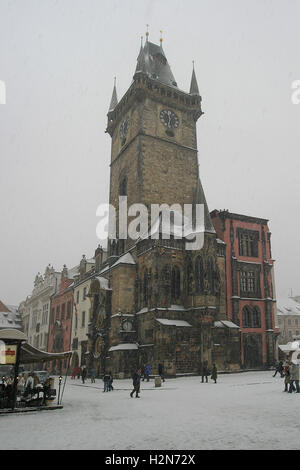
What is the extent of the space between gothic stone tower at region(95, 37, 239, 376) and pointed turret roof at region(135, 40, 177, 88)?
0.13 metres

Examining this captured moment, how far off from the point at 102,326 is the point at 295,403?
81.8 feet

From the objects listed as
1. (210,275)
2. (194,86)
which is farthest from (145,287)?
(194,86)

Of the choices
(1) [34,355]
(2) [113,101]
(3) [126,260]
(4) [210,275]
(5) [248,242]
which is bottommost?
(1) [34,355]

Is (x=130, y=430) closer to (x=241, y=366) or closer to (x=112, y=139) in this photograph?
(x=241, y=366)

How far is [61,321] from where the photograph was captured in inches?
2244

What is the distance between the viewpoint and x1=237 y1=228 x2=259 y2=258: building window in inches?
1643

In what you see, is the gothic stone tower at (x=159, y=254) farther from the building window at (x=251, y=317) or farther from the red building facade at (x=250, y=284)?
the building window at (x=251, y=317)

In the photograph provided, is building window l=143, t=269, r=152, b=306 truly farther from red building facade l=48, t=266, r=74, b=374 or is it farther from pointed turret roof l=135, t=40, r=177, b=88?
pointed turret roof l=135, t=40, r=177, b=88

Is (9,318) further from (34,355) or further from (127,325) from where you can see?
(34,355)

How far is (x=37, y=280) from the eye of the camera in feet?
247

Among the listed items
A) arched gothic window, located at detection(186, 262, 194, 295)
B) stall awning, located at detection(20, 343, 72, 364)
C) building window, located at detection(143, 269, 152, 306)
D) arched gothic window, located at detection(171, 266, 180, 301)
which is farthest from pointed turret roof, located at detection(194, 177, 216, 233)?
stall awning, located at detection(20, 343, 72, 364)

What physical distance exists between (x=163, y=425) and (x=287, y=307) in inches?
3030

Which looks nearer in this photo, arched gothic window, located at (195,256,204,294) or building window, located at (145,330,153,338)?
building window, located at (145,330,153,338)

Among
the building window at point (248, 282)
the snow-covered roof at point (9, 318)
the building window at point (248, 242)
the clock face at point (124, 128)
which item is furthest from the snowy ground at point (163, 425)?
the snow-covered roof at point (9, 318)
